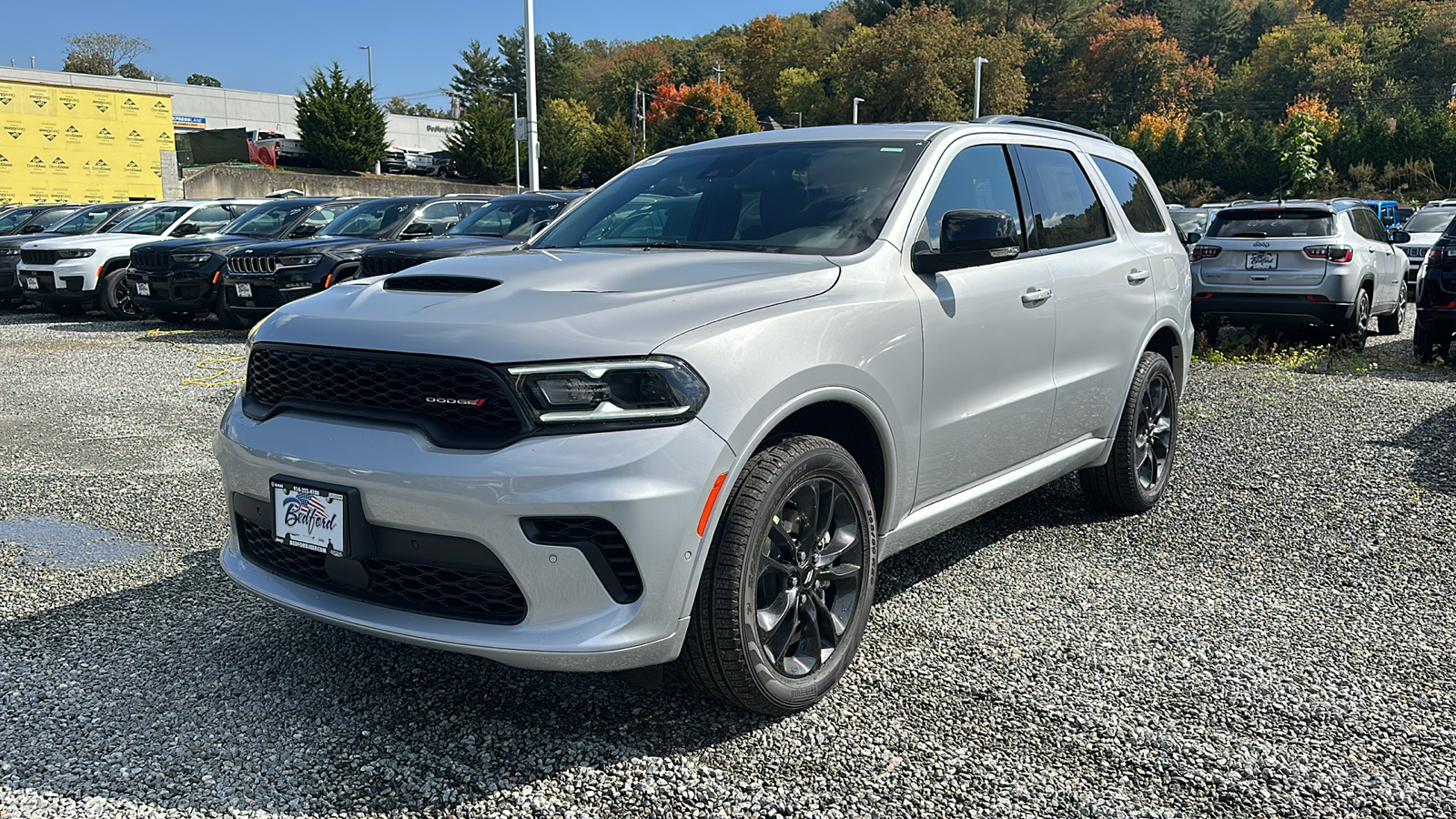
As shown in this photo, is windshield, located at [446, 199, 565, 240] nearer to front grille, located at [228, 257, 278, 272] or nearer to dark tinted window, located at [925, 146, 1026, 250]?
front grille, located at [228, 257, 278, 272]

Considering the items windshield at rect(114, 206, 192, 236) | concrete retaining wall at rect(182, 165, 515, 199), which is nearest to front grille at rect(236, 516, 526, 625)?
windshield at rect(114, 206, 192, 236)

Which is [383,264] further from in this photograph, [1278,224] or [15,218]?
[15,218]

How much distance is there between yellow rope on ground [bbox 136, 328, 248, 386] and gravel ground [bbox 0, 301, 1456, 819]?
4457 mm

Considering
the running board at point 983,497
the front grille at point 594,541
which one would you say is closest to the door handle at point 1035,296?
the running board at point 983,497

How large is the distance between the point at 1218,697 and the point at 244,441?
2.99m

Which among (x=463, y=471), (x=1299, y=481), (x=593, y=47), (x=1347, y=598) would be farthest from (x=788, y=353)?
(x=593, y=47)

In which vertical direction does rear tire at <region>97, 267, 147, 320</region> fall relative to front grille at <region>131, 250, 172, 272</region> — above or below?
below

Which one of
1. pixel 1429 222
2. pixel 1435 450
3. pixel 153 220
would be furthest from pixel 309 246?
pixel 1429 222

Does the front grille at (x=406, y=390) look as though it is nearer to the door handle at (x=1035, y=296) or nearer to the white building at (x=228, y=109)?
the door handle at (x=1035, y=296)

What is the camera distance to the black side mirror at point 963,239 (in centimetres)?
361

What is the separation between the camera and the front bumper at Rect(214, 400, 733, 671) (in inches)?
104

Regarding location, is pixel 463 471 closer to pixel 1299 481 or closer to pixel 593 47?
pixel 1299 481

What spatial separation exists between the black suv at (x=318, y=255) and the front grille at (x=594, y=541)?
10143 mm

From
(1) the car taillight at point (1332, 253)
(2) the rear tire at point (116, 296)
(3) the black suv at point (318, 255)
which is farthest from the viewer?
(2) the rear tire at point (116, 296)
